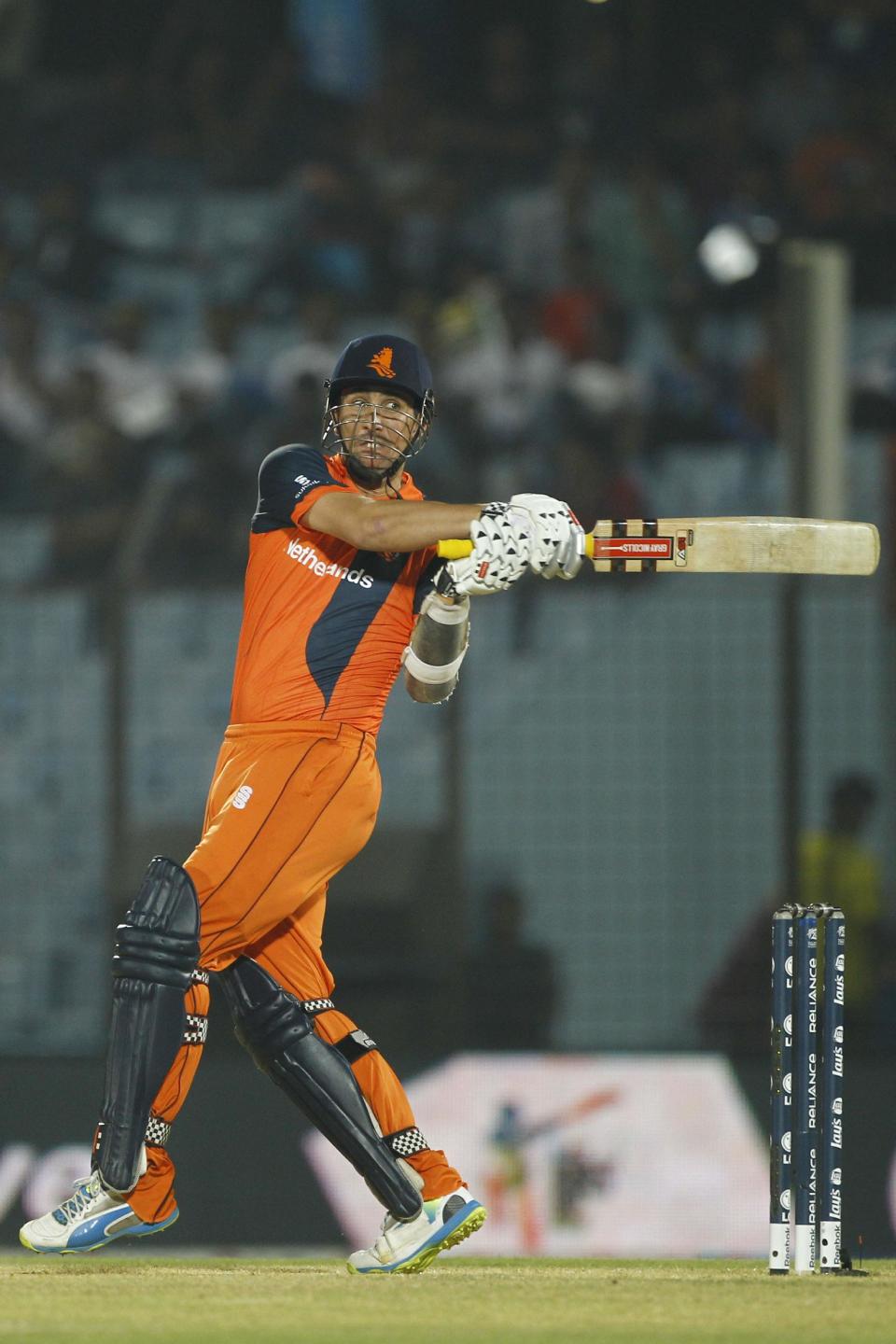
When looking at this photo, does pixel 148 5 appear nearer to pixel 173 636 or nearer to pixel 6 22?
pixel 6 22

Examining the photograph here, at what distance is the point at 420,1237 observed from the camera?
4480 mm

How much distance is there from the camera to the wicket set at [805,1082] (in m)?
4.29

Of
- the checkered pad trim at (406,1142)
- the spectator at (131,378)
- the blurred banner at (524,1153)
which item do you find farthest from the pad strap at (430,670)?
the spectator at (131,378)

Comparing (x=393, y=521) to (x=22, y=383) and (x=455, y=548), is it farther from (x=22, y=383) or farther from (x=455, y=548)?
(x=22, y=383)

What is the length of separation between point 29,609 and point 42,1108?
1.95 meters

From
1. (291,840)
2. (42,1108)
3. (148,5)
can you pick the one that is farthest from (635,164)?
(291,840)

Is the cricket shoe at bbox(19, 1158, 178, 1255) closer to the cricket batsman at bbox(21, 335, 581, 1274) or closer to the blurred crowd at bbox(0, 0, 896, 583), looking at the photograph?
the cricket batsman at bbox(21, 335, 581, 1274)

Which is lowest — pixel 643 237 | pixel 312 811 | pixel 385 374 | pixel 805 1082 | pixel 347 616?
pixel 805 1082

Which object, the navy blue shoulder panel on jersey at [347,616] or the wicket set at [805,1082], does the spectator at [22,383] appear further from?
the wicket set at [805,1082]

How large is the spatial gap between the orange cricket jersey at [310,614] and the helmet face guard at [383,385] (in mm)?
97

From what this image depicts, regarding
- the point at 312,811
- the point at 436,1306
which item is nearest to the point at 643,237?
the point at 312,811

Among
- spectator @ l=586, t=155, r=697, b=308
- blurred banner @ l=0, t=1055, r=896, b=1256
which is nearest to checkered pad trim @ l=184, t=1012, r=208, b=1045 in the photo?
blurred banner @ l=0, t=1055, r=896, b=1256

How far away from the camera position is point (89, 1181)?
431 centimetres

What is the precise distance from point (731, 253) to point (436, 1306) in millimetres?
4669
